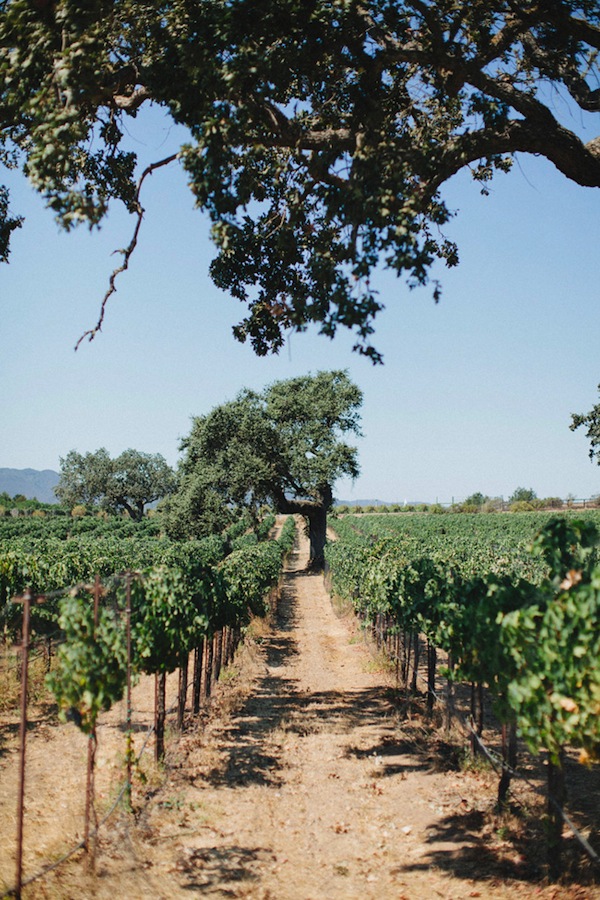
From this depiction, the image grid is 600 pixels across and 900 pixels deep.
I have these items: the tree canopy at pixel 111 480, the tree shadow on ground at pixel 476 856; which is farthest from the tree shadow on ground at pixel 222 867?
the tree canopy at pixel 111 480

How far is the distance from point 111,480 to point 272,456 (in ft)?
186

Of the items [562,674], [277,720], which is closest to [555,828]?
[562,674]

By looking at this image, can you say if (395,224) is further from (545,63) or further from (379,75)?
(545,63)

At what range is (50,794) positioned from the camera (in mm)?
8023

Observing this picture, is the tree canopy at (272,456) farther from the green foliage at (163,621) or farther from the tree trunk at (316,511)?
the green foliage at (163,621)

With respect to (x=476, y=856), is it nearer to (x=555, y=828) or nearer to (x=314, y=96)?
(x=555, y=828)

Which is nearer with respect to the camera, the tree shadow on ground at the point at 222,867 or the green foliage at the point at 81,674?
the tree shadow on ground at the point at 222,867

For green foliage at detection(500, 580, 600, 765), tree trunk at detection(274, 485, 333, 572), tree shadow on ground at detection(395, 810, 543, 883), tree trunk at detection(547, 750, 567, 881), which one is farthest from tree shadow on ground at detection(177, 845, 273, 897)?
tree trunk at detection(274, 485, 333, 572)

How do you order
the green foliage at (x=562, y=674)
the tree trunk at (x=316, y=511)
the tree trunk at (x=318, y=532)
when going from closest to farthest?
the green foliage at (x=562, y=674) → the tree trunk at (x=316, y=511) → the tree trunk at (x=318, y=532)

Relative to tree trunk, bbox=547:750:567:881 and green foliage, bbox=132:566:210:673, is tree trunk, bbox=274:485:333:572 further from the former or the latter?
tree trunk, bbox=547:750:567:881

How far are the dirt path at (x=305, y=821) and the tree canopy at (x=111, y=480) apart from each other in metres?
75.0

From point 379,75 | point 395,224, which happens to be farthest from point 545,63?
point 395,224

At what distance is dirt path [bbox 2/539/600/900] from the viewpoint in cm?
597

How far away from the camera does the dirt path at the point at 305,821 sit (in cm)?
597
